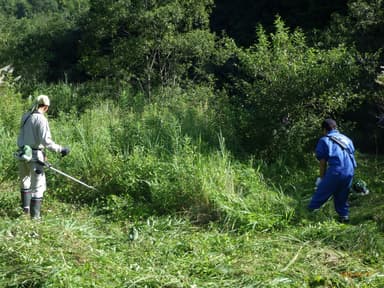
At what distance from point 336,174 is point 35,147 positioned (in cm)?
358

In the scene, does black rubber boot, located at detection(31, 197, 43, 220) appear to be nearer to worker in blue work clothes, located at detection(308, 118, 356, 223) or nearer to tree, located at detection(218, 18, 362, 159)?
worker in blue work clothes, located at detection(308, 118, 356, 223)

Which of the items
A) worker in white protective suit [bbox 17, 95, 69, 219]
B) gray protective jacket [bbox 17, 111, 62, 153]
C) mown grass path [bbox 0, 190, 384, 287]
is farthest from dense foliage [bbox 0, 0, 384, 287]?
gray protective jacket [bbox 17, 111, 62, 153]

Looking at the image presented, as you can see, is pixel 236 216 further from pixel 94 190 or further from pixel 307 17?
pixel 307 17

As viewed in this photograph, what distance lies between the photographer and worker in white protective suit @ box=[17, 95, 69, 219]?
657cm

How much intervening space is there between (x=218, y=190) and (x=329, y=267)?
2156mm

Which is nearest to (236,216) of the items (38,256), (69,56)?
(38,256)

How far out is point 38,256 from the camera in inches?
187

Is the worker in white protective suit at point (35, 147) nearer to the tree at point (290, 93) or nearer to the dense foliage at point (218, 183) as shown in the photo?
the dense foliage at point (218, 183)

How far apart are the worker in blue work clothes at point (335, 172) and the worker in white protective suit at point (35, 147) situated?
3.11 m

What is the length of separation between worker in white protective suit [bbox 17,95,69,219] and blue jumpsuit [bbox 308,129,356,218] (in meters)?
3.11

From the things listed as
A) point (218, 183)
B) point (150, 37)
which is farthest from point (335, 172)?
point (150, 37)

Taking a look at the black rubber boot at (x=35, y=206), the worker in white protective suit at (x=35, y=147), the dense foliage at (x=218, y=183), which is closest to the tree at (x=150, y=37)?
the dense foliage at (x=218, y=183)

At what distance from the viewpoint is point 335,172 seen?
6.54 meters

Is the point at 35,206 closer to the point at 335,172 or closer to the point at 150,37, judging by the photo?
the point at 335,172
